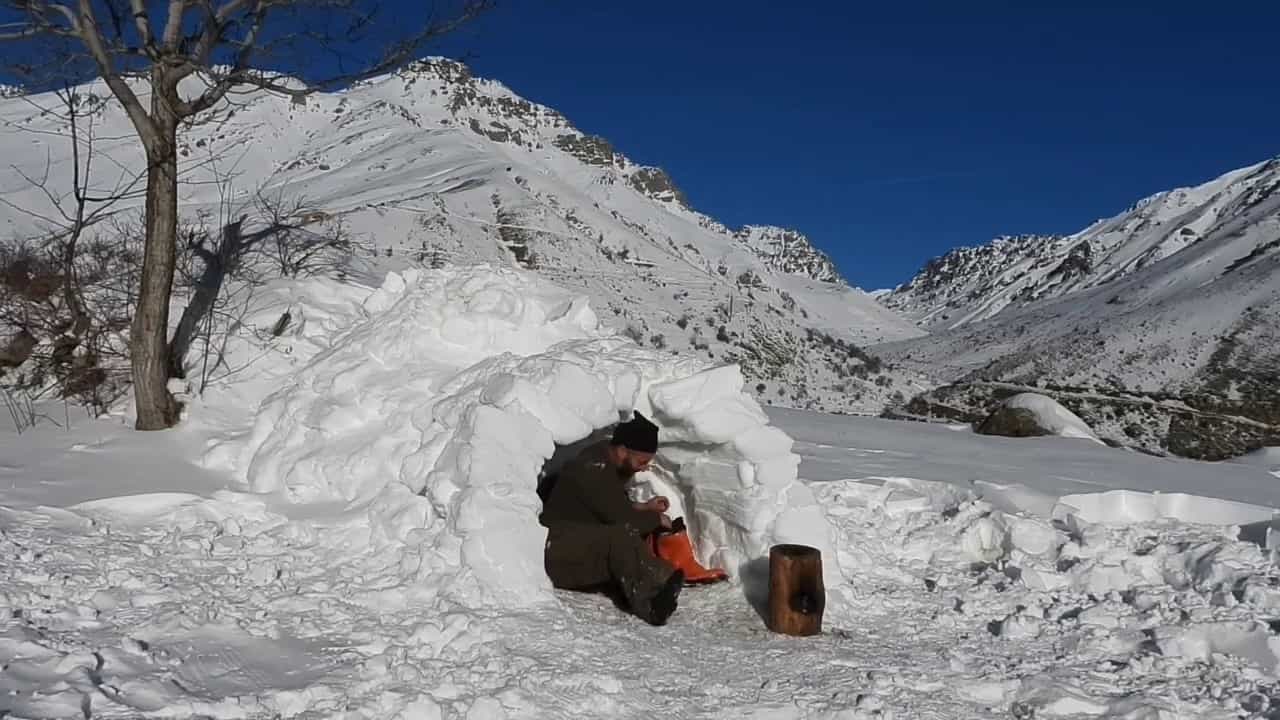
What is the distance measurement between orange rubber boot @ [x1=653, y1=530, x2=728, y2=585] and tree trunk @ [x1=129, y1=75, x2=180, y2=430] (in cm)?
362

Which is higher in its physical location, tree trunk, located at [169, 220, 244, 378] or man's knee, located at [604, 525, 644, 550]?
tree trunk, located at [169, 220, 244, 378]

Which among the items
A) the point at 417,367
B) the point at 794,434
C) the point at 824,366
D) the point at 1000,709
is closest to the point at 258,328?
the point at 417,367

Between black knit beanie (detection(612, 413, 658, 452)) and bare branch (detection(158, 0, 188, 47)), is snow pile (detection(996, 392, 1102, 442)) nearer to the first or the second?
black knit beanie (detection(612, 413, 658, 452))

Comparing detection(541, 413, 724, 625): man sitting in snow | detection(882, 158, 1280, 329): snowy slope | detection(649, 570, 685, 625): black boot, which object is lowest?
detection(649, 570, 685, 625): black boot

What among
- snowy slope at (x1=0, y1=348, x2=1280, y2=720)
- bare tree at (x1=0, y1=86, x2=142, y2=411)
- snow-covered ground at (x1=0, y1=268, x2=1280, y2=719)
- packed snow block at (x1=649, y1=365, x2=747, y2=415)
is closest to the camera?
snowy slope at (x1=0, y1=348, x2=1280, y2=720)

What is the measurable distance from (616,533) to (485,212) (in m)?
25.4

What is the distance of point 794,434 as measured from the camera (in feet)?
29.2

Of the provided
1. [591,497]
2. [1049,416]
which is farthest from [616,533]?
[1049,416]

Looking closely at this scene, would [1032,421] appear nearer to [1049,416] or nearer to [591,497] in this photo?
[1049,416]

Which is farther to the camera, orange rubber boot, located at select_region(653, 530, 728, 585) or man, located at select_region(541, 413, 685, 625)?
orange rubber boot, located at select_region(653, 530, 728, 585)

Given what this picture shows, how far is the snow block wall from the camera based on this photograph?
14.6ft

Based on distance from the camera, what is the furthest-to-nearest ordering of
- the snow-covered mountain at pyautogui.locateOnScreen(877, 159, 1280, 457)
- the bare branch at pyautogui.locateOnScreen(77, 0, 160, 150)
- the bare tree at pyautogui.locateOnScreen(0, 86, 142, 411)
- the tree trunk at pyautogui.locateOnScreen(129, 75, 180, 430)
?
the snow-covered mountain at pyautogui.locateOnScreen(877, 159, 1280, 457)
the bare tree at pyautogui.locateOnScreen(0, 86, 142, 411)
the tree trunk at pyautogui.locateOnScreen(129, 75, 180, 430)
the bare branch at pyautogui.locateOnScreen(77, 0, 160, 150)

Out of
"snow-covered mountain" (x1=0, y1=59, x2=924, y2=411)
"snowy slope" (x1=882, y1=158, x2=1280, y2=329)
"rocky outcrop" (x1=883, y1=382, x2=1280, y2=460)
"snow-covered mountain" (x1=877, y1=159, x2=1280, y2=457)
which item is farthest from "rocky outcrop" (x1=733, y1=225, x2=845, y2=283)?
"rocky outcrop" (x1=883, y1=382, x2=1280, y2=460)

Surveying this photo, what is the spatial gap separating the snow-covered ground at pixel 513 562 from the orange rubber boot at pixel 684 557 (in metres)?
0.07
